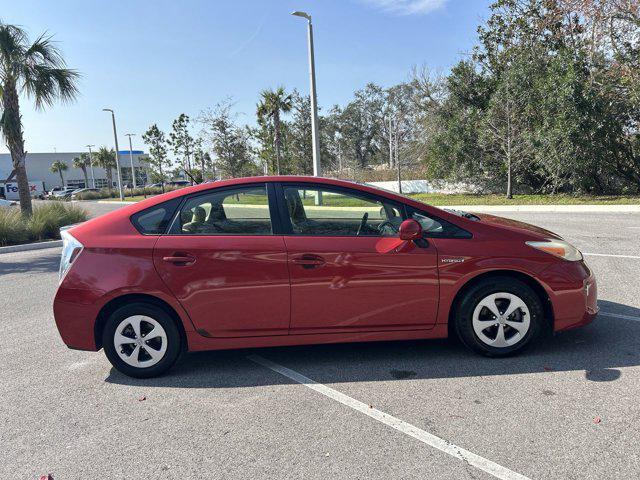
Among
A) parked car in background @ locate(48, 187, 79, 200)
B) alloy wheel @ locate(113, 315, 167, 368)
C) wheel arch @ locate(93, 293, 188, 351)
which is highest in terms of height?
parked car in background @ locate(48, 187, 79, 200)

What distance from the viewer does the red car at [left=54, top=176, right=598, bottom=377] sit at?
364 cm

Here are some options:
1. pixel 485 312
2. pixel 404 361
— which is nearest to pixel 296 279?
pixel 404 361

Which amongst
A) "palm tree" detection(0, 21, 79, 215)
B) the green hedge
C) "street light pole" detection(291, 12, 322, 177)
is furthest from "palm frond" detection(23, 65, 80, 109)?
the green hedge

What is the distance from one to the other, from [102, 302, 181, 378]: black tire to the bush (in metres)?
11.5

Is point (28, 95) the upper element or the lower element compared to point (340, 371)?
upper

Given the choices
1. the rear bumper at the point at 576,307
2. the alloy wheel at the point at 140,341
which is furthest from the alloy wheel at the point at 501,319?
the alloy wheel at the point at 140,341

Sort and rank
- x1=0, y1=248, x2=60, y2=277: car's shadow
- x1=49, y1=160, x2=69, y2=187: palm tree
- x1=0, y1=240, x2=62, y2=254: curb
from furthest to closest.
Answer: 1. x1=49, y1=160, x2=69, y2=187: palm tree
2. x1=0, y1=240, x2=62, y2=254: curb
3. x1=0, y1=248, x2=60, y2=277: car's shadow

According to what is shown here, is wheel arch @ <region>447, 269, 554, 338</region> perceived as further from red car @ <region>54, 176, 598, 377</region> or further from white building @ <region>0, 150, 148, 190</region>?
white building @ <region>0, 150, 148, 190</region>

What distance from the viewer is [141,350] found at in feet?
12.3

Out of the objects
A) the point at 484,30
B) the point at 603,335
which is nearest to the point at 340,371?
the point at 603,335

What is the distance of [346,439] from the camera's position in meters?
2.83

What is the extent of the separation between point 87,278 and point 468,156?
22.4m

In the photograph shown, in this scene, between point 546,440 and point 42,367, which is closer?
point 546,440

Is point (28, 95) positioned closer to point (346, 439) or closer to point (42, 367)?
point (42, 367)
